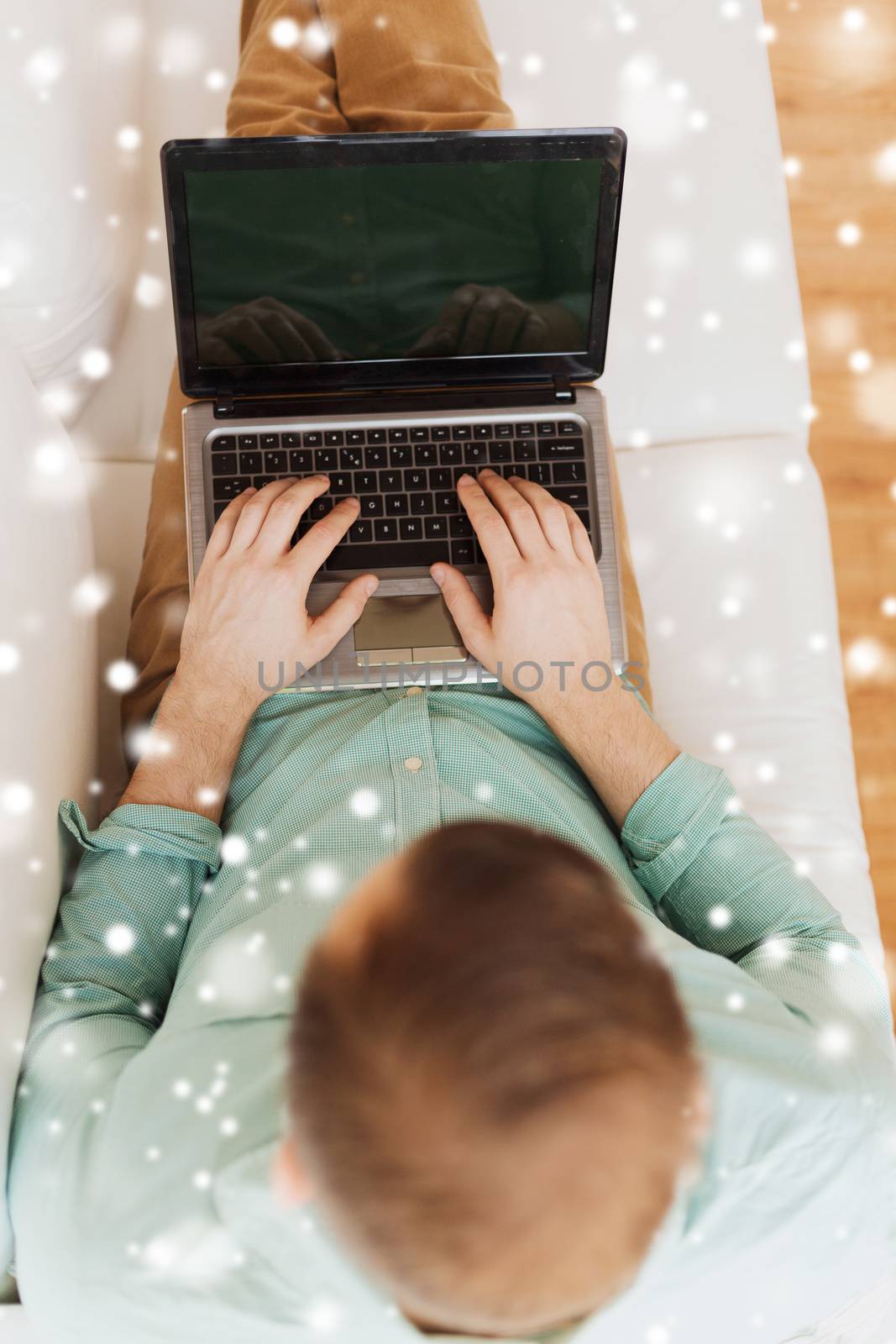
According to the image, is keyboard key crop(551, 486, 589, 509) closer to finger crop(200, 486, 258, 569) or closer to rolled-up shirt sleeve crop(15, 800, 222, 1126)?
finger crop(200, 486, 258, 569)

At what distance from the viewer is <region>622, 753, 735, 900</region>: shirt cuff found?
92 cm

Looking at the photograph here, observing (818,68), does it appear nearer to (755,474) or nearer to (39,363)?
(755,474)

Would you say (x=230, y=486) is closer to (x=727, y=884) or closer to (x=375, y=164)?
(x=375, y=164)

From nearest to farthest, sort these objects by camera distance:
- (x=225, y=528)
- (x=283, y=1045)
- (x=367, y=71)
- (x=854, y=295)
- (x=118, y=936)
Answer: (x=283, y=1045) → (x=118, y=936) → (x=225, y=528) → (x=367, y=71) → (x=854, y=295)

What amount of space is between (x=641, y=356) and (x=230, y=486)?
54 cm

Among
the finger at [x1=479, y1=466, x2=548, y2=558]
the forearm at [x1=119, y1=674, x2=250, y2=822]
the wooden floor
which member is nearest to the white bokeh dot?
the forearm at [x1=119, y1=674, x2=250, y2=822]

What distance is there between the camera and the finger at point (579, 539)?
98 centimetres

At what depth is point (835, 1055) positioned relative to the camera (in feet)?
2.52

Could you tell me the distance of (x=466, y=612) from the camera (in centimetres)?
96

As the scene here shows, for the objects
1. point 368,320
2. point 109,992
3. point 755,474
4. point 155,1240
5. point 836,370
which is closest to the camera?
point 155,1240

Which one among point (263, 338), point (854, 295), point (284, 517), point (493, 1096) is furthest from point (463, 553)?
point (854, 295)

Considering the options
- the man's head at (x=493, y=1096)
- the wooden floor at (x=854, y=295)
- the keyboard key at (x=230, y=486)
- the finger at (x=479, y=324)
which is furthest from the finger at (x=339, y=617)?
the wooden floor at (x=854, y=295)

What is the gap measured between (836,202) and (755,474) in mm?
678

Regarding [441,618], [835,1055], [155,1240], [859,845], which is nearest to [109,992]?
[155,1240]
